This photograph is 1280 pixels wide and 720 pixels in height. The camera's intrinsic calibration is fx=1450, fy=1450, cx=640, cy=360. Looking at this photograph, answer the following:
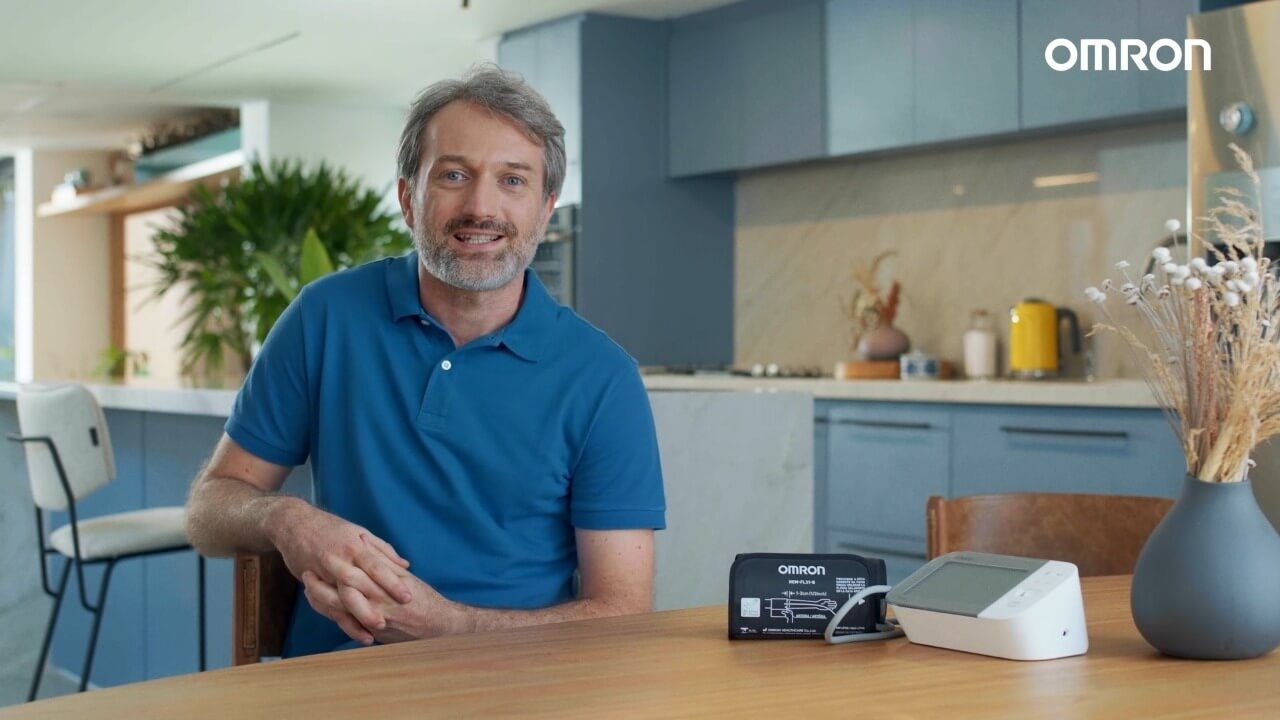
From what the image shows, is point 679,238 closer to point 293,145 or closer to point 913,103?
point 913,103

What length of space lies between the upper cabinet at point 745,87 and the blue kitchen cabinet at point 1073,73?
99cm

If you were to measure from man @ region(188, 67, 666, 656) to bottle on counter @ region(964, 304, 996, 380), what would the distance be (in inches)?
130

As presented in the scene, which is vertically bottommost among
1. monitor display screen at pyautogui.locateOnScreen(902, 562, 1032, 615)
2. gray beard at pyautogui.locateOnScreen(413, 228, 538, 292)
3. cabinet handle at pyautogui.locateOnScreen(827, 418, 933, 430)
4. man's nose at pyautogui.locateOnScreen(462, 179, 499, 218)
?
cabinet handle at pyautogui.locateOnScreen(827, 418, 933, 430)

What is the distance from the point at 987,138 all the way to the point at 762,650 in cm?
395

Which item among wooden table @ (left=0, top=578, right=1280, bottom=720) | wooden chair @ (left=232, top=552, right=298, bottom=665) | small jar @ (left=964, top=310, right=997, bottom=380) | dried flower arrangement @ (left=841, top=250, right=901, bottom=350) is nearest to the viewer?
wooden table @ (left=0, top=578, right=1280, bottom=720)

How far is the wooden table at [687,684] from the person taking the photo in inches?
41.6

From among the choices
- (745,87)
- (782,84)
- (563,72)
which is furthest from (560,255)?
(782,84)

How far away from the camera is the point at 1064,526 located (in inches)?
81.9

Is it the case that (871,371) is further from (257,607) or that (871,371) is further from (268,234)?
(257,607)

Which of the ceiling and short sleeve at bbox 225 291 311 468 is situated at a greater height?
the ceiling

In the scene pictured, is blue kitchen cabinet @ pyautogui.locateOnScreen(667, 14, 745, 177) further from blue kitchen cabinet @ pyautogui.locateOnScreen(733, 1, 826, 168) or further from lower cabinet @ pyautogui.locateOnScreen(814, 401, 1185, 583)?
lower cabinet @ pyautogui.locateOnScreen(814, 401, 1185, 583)

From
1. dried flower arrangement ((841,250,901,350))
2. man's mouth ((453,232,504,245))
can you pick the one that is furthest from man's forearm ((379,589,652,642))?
dried flower arrangement ((841,250,901,350))

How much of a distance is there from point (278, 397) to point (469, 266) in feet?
1.10

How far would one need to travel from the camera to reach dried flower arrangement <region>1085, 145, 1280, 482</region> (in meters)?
1.17
